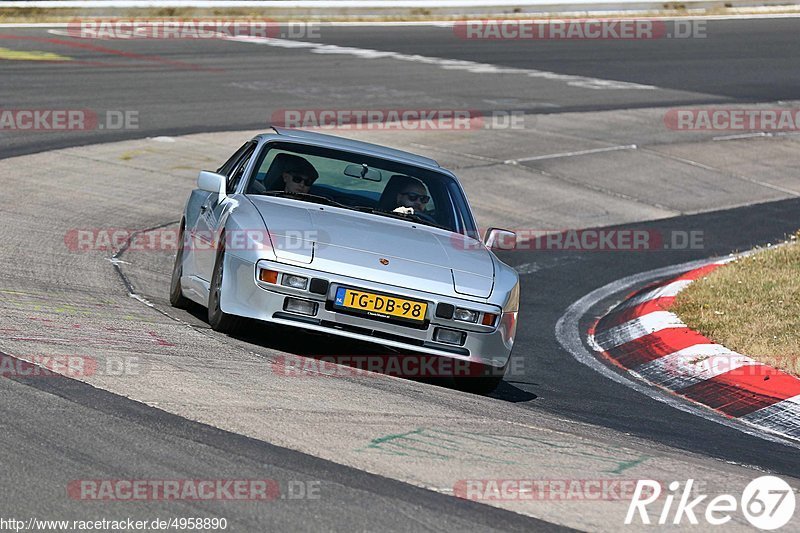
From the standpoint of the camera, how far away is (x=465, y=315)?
7238mm

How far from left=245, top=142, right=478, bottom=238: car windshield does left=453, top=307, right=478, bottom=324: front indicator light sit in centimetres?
120

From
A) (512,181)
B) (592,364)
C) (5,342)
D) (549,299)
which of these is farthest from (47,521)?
(512,181)

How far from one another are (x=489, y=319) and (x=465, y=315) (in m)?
0.16

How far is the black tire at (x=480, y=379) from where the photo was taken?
751cm

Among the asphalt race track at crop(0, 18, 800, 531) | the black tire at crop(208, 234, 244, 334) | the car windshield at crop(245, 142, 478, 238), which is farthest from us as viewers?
the car windshield at crop(245, 142, 478, 238)

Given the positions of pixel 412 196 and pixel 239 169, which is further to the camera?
pixel 239 169

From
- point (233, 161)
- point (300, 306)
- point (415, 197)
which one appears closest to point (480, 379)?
point (300, 306)

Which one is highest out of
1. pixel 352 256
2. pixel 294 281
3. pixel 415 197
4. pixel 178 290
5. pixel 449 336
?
pixel 415 197

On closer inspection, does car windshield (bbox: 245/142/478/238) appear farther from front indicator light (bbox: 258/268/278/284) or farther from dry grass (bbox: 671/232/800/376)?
dry grass (bbox: 671/232/800/376)

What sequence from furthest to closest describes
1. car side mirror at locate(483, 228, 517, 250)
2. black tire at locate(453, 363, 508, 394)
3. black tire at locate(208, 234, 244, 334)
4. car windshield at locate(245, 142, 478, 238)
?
car side mirror at locate(483, 228, 517, 250), car windshield at locate(245, 142, 478, 238), black tire at locate(453, 363, 508, 394), black tire at locate(208, 234, 244, 334)

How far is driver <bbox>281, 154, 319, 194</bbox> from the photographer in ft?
27.5

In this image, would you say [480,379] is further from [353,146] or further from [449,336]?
[353,146]

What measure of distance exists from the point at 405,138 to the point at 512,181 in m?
2.28

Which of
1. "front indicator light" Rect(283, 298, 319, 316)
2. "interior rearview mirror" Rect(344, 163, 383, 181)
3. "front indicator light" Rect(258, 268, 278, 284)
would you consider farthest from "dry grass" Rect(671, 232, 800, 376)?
"front indicator light" Rect(258, 268, 278, 284)
